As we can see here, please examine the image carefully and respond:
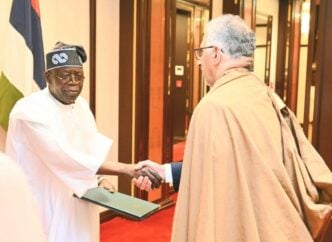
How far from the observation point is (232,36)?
169 centimetres

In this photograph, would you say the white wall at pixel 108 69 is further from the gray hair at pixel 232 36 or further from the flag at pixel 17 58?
the gray hair at pixel 232 36

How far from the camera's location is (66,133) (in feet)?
7.36

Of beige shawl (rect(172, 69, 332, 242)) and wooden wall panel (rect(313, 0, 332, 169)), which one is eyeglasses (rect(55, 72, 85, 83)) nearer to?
beige shawl (rect(172, 69, 332, 242))

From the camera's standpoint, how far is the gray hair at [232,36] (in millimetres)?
1691

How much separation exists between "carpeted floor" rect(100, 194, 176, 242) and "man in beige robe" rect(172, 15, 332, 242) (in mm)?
2257

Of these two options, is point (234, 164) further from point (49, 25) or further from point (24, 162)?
point (49, 25)

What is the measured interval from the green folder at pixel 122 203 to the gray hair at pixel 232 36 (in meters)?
0.76

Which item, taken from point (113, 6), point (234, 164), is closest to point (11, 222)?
point (234, 164)

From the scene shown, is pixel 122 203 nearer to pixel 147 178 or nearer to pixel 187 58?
Result: pixel 147 178

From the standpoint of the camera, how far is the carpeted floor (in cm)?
389

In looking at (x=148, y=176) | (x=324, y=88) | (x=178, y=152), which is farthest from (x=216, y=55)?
(x=178, y=152)

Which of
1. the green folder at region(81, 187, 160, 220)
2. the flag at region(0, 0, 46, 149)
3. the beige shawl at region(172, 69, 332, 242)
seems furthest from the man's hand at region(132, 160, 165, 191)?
the flag at region(0, 0, 46, 149)

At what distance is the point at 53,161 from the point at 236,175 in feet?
3.11

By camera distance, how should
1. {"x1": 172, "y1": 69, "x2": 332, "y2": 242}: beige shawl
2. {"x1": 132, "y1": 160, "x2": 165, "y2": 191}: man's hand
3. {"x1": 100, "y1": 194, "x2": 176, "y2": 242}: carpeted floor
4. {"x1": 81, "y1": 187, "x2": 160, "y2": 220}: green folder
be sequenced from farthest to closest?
{"x1": 100, "y1": 194, "x2": 176, "y2": 242}: carpeted floor < {"x1": 132, "y1": 160, "x2": 165, "y2": 191}: man's hand < {"x1": 81, "y1": 187, "x2": 160, "y2": 220}: green folder < {"x1": 172, "y1": 69, "x2": 332, "y2": 242}: beige shawl
